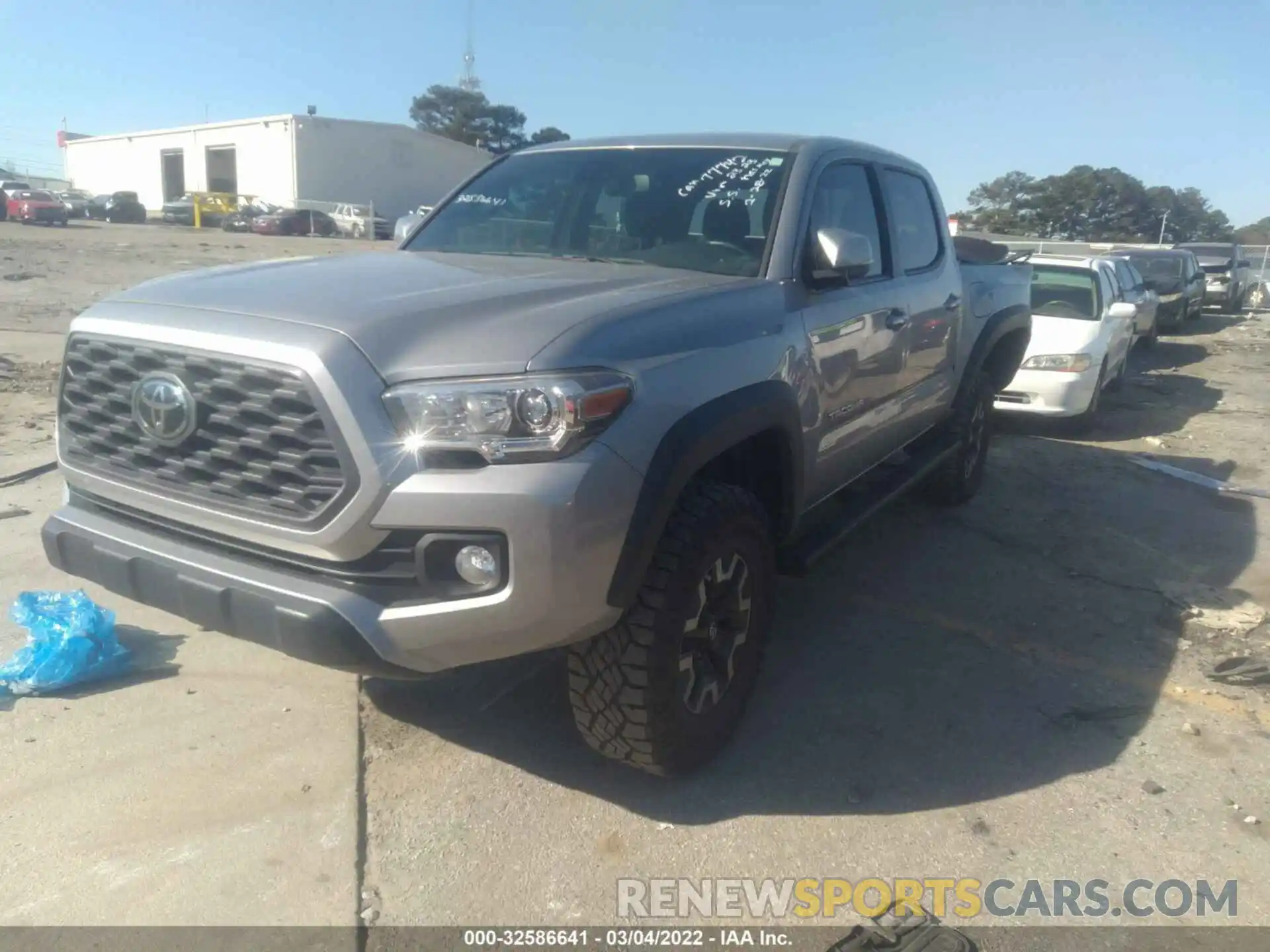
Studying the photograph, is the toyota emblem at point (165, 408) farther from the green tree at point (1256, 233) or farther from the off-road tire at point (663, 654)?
the green tree at point (1256, 233)

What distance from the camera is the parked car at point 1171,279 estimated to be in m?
18.9

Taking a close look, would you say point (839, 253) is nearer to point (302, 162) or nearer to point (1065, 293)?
point (1065, 293)

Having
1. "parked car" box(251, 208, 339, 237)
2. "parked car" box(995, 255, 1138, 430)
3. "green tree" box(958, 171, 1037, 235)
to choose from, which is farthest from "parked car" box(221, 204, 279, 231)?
"parked car" box(995, 255, 1138, 430)

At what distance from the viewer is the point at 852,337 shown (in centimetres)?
399

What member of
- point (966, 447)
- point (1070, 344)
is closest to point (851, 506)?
point (966, 447)

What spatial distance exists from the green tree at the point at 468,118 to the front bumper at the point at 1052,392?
81757mm

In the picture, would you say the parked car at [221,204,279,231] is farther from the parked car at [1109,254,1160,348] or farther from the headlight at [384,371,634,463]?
the headlight at [384,371,634,463]

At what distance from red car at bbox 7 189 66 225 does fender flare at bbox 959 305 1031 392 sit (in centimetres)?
4393

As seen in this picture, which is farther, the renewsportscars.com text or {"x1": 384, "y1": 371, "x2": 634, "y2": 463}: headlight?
the renewsportscars.com text

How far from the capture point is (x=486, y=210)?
443 centimetres

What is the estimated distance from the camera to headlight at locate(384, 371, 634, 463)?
99.9 inches

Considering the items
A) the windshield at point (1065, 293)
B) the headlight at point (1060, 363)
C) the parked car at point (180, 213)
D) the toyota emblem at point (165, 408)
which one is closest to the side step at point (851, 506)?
the toyota emblem at point (165, 408)

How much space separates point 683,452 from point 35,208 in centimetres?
4605

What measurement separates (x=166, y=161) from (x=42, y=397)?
67.8 meters
